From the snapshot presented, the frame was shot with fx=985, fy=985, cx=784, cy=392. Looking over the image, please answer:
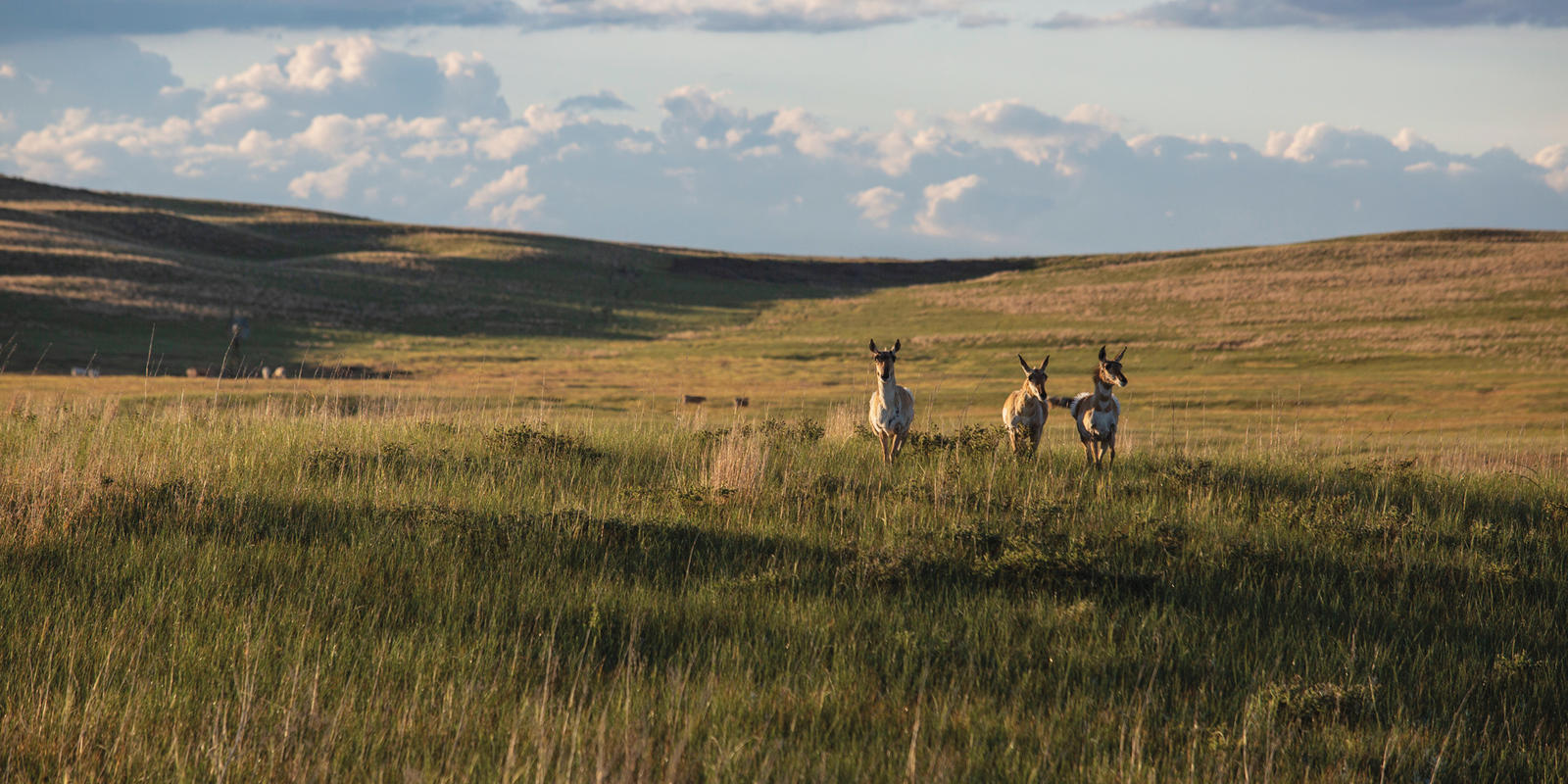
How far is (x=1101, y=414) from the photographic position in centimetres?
1280

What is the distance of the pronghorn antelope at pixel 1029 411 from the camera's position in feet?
42.4

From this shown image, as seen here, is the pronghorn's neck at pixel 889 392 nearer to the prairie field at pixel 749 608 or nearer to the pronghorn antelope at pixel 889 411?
the pronghorn antelope at pixel 889 411

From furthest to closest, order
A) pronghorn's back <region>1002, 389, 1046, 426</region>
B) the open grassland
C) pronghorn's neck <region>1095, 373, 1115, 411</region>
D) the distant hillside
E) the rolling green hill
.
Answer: the distant hillside → the rolling green hill → pronghorn's back <region>1002, 389, 1046, 426</region> → pronghorn's neck <region>1095, 373, 1115, 411</region> → the open grassland

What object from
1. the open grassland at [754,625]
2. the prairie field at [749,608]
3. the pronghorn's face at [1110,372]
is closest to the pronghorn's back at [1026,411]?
the prairie field at [749,608]

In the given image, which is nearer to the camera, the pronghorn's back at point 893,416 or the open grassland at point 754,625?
the open grassland at point 754,625

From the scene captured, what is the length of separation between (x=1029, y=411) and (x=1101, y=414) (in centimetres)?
98

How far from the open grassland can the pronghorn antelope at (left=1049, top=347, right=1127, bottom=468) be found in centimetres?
167

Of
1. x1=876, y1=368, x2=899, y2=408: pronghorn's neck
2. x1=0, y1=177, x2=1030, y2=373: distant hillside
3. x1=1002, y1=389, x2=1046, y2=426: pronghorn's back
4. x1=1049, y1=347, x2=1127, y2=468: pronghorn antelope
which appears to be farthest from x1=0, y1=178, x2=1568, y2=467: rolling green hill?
x1=1049, y1=347, x2=1127, y2=468: pronghorn antelope

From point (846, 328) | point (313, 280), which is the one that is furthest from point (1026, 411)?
point (313, 280)

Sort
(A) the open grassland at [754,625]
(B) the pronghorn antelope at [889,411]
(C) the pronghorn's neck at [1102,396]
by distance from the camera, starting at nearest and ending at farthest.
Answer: (A) the open grassland at [754,625] < (B) the pronghorn antelope at [889,411] < (C) the pronghorn's neck at [1102,396]

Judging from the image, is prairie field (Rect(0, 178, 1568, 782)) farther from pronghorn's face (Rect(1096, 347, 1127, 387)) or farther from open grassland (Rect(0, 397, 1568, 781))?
pronghorn's face (Rect(1096, 347, 1127, 387))

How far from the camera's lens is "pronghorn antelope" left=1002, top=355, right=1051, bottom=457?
42.4 feet

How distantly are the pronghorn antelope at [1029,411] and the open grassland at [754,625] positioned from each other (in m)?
1.92

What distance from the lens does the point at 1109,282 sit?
102 m
